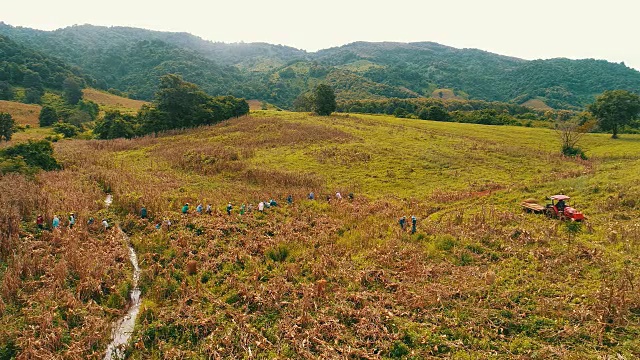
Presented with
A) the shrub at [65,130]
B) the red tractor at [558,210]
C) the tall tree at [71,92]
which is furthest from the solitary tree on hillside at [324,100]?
the tall tree at [71,92]

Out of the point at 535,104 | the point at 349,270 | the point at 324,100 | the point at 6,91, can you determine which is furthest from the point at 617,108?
the point at 535,104

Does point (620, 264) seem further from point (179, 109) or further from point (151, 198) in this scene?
point (179, 109)

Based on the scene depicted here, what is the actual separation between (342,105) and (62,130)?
69482mm

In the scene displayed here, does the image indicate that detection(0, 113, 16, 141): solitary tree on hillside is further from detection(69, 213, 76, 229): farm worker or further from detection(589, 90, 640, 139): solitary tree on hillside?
detection(589, 90, 640, 139): solitary tree on hillside

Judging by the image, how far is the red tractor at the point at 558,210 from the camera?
18.3 meters

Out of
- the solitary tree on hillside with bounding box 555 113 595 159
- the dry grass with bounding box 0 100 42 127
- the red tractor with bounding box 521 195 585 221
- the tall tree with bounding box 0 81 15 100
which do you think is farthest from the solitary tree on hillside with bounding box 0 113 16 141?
the solitary tree on hillside with bounding box 555 113 595 159

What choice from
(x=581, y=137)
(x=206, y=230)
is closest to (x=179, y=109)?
(x=206, y=230)

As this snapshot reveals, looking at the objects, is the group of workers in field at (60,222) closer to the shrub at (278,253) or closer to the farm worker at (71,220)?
the farm worker at (71,220)

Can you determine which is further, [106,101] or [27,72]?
[106,101]

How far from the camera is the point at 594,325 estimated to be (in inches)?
406

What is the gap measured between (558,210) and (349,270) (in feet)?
44.3

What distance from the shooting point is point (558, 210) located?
19141 mm

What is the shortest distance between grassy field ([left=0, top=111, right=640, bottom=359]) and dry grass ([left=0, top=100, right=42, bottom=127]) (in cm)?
5019

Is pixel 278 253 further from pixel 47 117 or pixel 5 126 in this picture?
pixel 47 117
